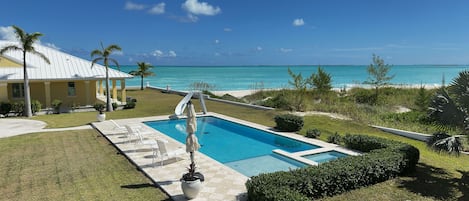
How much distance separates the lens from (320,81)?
25609 millimetres

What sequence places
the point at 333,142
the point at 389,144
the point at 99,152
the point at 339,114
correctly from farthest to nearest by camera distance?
the point at 339,114, the point at 333,142, the point at 99,152, the point at 389,144

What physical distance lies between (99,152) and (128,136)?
7.51 feet

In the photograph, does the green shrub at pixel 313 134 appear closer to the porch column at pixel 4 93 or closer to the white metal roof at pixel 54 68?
the white metal roof at pixel 54 68

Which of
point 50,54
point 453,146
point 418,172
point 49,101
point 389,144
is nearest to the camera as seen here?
point 453,146

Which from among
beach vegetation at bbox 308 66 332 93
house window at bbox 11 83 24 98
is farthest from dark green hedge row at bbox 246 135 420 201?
house window at bbox 11 83 24 98

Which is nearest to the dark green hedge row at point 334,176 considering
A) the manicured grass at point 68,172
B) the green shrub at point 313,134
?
the manicured grass at point 68,172

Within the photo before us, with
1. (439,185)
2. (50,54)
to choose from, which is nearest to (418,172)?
(439,185)

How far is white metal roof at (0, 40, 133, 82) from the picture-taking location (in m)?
21.5

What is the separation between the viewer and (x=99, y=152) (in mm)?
11195

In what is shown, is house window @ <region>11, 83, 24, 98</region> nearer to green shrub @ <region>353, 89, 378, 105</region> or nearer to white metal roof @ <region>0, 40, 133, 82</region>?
white metal roof @ <region>0, 40, 133, 82</region>

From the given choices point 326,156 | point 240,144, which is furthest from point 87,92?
point 326,156

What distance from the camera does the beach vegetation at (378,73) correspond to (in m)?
27.3

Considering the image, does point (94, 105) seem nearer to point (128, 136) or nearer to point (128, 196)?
point (128, 136)

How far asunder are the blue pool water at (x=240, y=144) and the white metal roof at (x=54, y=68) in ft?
Answer: 28.6
